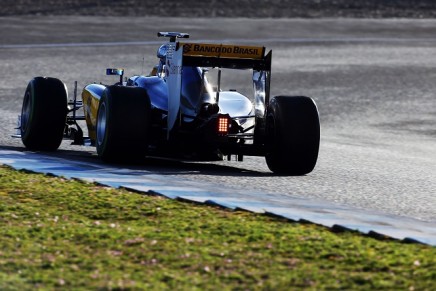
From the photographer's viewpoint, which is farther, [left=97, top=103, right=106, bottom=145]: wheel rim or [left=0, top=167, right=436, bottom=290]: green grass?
[left=97, top=103, right=106, bottom=145]: wheel rim

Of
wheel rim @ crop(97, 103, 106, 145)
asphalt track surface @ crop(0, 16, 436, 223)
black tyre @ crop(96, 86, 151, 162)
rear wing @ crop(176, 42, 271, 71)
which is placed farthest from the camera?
rear wing @ crop(176, 42, 271, 71)

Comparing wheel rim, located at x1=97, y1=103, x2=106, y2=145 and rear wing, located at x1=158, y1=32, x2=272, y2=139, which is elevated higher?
rear wing, located at x1=158, y1=32, x2=272, y2=139

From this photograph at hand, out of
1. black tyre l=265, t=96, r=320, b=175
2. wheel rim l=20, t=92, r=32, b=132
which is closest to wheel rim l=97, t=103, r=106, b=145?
wheel rim l=20, t=92, r=32, b=132

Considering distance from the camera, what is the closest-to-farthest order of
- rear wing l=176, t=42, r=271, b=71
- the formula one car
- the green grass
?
the green grass
the formula one car
rear wing l=176, t=42, r=271, b=71

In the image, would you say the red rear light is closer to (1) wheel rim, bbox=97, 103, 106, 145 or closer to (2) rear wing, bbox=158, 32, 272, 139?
(2) rear wing, bbox=158, 32, 272, 139

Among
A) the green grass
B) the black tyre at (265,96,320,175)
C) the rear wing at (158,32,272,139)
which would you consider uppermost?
the rear wing at (158,32,272,139)

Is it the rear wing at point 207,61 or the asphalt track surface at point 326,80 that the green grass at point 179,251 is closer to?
the asphalt track surface at point 326,80

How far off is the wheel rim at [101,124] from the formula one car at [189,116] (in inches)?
0.4

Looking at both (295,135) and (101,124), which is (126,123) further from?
(295,135)

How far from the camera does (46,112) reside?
43.4 ft

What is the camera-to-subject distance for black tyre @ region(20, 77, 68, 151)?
13.2m

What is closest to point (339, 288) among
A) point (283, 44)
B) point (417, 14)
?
point (283, 44)

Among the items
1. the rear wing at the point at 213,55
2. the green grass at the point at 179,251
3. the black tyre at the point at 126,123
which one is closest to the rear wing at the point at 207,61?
the rear wing at the point at 213,55

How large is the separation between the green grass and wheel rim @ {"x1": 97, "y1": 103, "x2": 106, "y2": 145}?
10.4 feet
